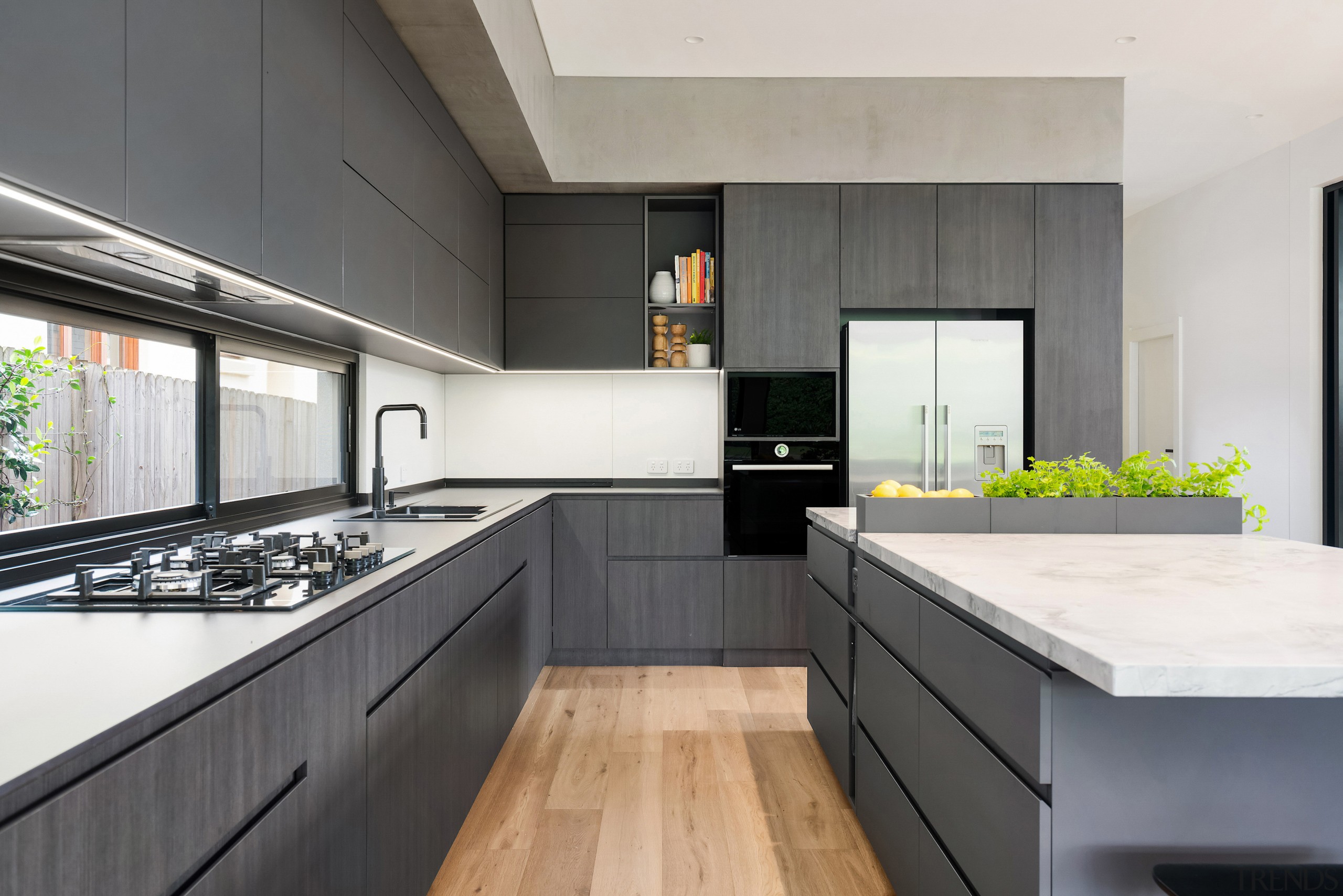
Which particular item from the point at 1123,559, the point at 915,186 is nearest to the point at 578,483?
the point at 915,186

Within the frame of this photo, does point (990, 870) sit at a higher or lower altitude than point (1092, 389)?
lower

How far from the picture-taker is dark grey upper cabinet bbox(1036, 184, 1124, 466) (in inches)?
140

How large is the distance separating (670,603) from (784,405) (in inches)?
44.9

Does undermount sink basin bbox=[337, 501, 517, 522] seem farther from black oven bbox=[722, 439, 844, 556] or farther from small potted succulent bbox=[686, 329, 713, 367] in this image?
small potted succulent bbox=[686, 329, 713, 367]

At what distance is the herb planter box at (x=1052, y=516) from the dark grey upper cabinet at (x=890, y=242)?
6.11 feet

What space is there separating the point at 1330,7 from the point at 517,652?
4.22m

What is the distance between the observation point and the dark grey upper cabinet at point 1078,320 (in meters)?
3.57

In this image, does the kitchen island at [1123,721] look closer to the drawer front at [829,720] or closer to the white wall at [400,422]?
the drawer front at [829,720]

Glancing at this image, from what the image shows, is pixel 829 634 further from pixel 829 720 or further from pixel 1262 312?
pixel 1262 312

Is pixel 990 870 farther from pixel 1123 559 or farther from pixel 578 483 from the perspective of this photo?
pixel 578 483

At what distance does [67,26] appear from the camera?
37.2 inches

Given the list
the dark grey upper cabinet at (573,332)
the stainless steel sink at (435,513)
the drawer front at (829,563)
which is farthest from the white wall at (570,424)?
the drawer front at (829,563)

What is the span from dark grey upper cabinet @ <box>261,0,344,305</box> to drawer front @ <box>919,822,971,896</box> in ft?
5.70

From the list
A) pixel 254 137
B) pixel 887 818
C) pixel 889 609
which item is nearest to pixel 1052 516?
pixel 889 609
